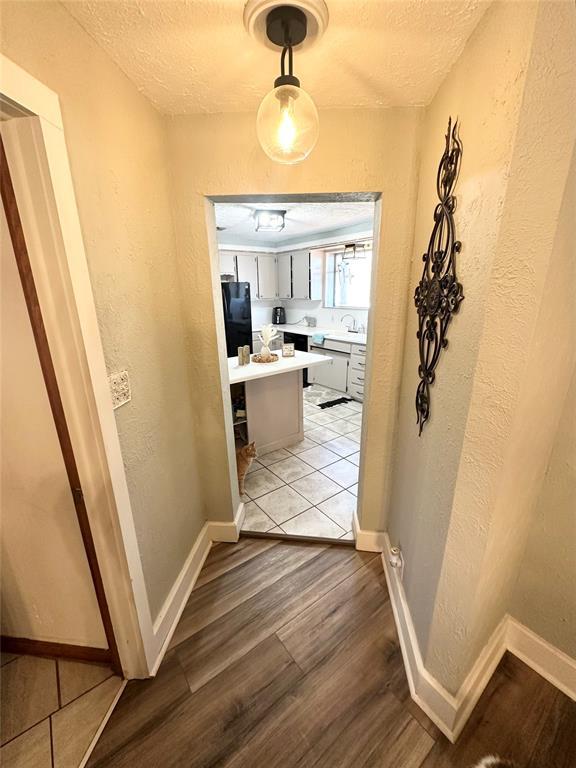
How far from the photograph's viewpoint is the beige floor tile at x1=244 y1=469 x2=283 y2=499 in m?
2.46

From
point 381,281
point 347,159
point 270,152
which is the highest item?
point 347,159

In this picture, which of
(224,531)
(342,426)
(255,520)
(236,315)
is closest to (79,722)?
(224,531)

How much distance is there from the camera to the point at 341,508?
7.44 feet

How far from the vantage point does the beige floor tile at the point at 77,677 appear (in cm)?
122

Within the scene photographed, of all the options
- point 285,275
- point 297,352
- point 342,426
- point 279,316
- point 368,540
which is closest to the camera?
point 368,540

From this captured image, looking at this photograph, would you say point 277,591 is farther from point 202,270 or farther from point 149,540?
point 202,270

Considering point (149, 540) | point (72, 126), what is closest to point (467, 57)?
point (72, 126)

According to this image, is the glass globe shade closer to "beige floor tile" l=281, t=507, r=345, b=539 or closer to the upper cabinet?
"beige floor tile" l=281, t=507, r=345, b=539

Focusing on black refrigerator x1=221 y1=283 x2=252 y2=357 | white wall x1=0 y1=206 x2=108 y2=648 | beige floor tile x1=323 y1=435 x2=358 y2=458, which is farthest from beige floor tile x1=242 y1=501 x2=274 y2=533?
black refrigerator x1=221 y1=283 x2=252 y2=357

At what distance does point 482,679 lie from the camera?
1.19 m

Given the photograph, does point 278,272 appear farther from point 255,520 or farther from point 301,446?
point 255,520

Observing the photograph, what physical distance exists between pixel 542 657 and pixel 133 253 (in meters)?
2.31

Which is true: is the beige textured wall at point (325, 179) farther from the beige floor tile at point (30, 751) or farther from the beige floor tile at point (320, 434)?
the beige floor tile at point (320, 434)

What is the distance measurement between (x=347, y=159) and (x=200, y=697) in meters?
2.32
